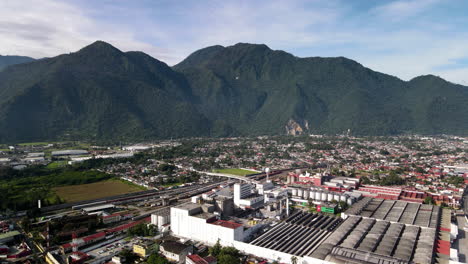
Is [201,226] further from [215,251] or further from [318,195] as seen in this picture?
[318,195]

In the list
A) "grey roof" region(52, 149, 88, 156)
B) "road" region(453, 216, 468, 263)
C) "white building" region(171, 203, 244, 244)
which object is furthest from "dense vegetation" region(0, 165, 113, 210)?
"road" region(453, 216, 468, 263)

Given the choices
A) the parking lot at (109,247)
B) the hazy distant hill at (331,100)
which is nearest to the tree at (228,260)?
the parking lot at (109,247)

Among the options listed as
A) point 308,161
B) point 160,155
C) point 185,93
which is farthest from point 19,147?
point 185,93

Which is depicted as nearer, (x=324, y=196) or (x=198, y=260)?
(x=198, y=260)

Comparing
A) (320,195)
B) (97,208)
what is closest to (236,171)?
(320,195)

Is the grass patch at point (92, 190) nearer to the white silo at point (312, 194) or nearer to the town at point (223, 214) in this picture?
the town at point (223, 214)

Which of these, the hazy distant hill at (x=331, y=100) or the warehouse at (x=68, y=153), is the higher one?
the hazy distant hill at (x=331, y=100)
